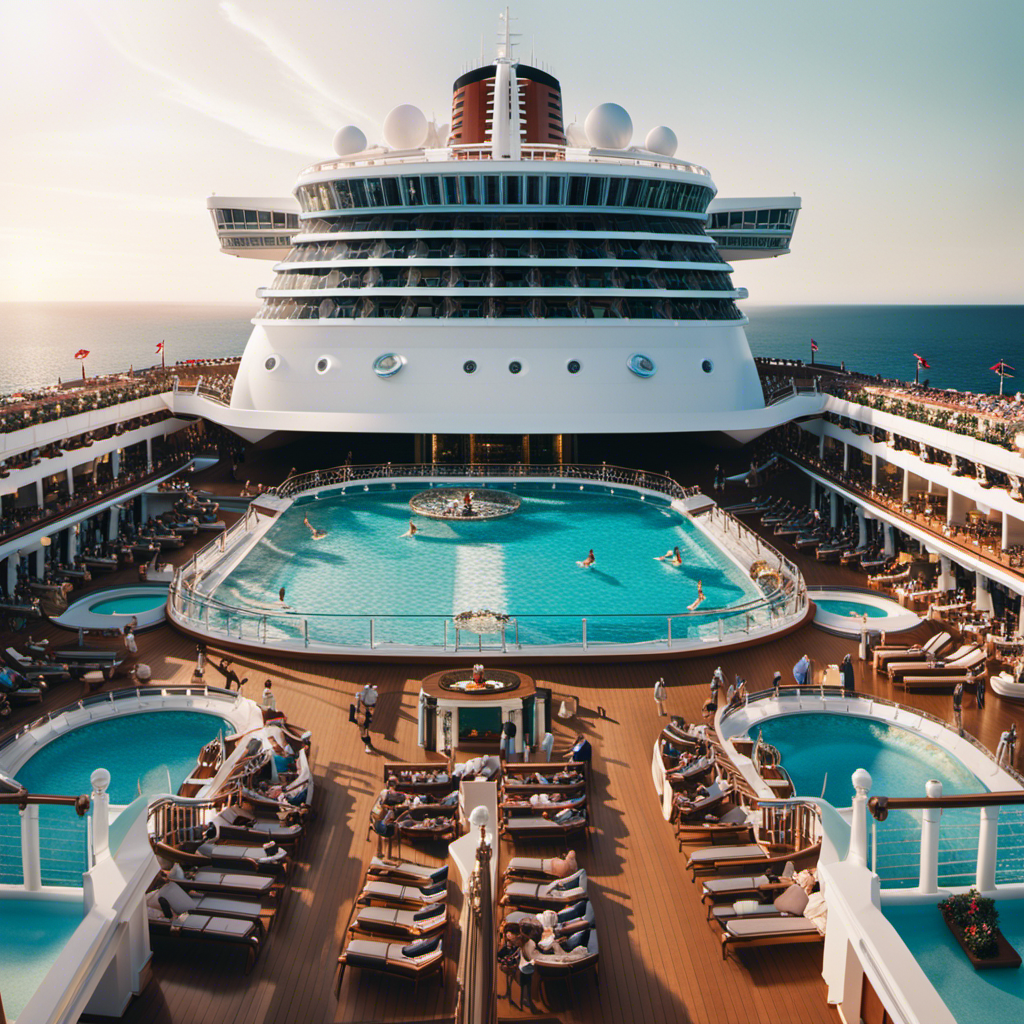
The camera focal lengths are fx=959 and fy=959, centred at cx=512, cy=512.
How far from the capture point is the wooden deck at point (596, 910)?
37.2 ft

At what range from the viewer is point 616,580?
28.8m

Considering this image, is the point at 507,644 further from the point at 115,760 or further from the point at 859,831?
the point at 859,831

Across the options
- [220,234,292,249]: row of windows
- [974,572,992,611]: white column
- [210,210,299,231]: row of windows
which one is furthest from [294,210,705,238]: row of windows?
[974,572,992,611]: white column

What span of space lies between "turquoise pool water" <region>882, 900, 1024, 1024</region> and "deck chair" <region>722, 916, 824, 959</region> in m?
2.04

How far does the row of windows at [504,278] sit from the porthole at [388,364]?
3.08m

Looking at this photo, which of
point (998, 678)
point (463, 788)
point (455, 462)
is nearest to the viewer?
point (463, 788)

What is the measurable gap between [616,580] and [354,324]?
19.6m

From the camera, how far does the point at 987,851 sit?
34.3ft

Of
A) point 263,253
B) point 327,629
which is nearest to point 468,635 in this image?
point 327,629

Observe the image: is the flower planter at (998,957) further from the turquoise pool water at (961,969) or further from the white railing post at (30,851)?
the white railing post at (30,851)

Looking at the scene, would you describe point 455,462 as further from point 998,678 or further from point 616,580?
point 998,678

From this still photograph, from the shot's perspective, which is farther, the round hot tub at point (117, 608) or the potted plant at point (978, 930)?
the round hot tub at point (117, 608)

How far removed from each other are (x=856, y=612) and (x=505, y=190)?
24161 millimetres

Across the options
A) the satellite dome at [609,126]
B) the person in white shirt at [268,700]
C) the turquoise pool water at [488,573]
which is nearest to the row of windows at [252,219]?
the satellite dome at [609,126]
